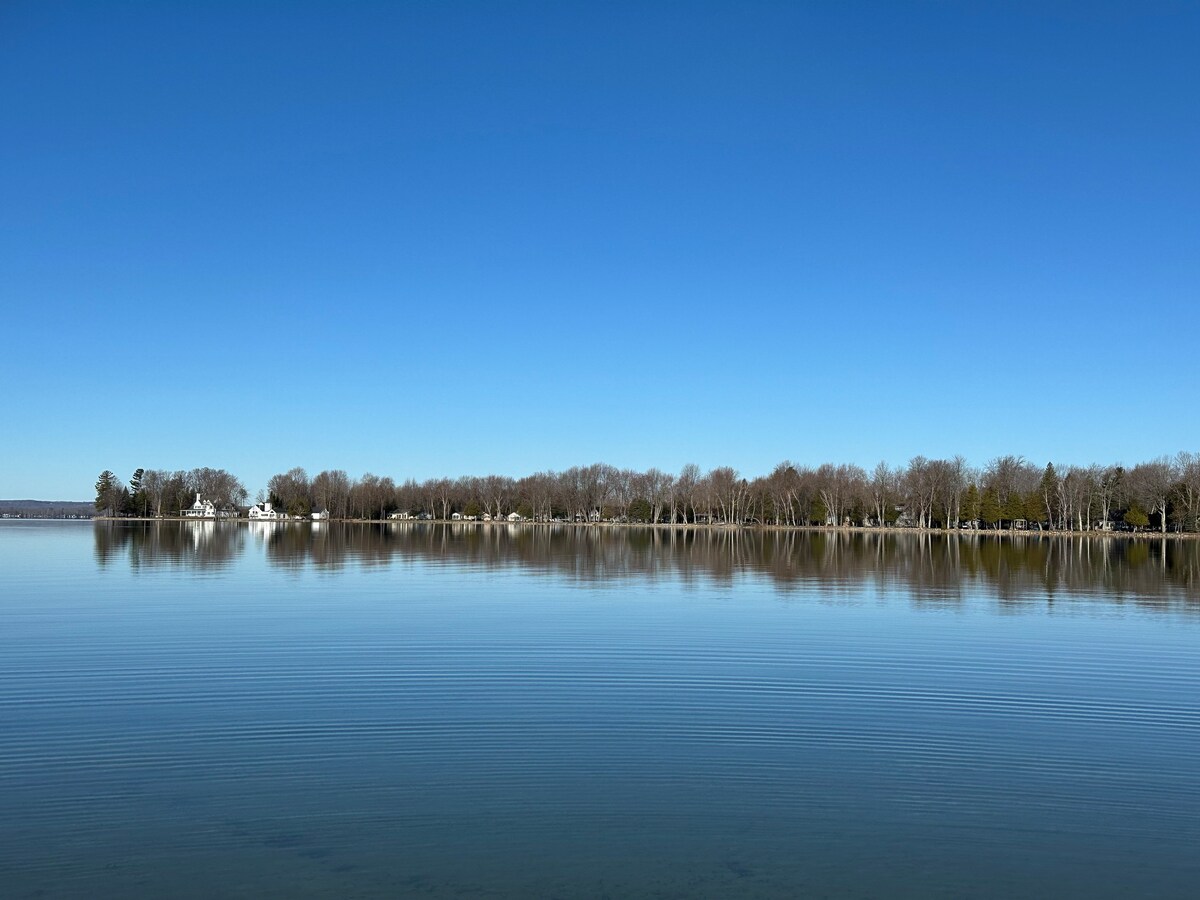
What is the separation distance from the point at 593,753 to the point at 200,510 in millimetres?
193710

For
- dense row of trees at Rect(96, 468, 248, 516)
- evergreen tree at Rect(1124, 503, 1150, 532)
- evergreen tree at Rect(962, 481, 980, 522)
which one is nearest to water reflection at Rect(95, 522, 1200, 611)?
evergreen tree at Rect(1124, 503, 1150, 532)

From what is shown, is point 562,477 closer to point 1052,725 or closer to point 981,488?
point 981,488

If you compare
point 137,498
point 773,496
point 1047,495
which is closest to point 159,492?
point 137,498

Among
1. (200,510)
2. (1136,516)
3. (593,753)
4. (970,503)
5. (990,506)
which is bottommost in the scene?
Result: (593,753)

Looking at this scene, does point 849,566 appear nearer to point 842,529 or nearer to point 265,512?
point 842,529

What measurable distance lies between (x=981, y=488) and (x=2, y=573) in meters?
128

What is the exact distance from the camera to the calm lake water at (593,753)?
27.8 ft

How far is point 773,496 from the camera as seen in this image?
148 meters

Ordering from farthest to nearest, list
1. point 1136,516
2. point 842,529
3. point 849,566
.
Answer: point 842,529
point 1136,516
point 849,566

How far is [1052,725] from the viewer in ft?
46.7

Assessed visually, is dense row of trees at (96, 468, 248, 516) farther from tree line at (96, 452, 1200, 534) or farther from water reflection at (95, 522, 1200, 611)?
water reflection at (95, 522, 1200, 611)

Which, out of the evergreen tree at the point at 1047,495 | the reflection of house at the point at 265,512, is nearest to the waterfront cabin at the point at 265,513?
the reflection of house at the point at 265,512

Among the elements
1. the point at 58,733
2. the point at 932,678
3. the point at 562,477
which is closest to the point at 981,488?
the point at 562,477

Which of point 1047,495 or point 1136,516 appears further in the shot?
point 1047,495
